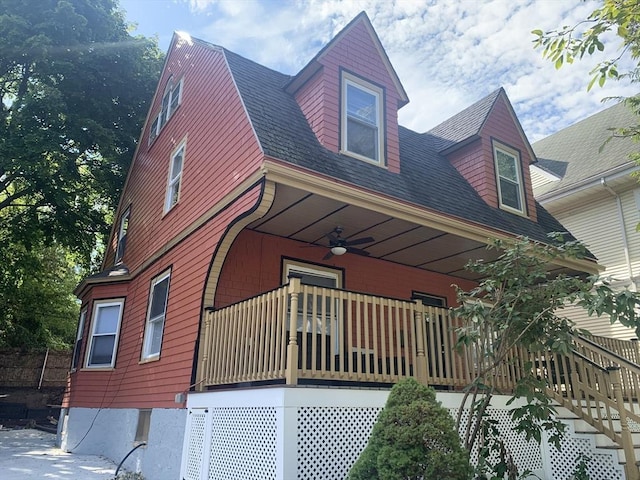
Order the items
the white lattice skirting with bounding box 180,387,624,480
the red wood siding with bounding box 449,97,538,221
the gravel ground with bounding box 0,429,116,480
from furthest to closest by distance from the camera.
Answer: the red wood siding with bounding box 449,97,538,221, the gravel ground with bounding box 0,429,116,480, the white lattice skirting with bounding box 180,387,624,480

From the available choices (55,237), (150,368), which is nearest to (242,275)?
(150,368)

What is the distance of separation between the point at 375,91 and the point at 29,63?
1223cm

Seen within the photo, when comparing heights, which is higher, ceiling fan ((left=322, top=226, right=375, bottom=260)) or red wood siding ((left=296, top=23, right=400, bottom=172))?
red wood siding ((left=296, top=23, right=400, bottom=172))

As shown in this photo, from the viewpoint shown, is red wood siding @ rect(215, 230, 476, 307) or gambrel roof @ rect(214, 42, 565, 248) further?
red wood siding @ rect(215, 230, 476, 307)

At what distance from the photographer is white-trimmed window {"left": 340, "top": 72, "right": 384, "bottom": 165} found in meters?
7.99

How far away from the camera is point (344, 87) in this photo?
26.9 ft

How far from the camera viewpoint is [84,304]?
12.5 m

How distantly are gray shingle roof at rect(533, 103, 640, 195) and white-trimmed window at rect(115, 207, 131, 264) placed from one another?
12476mm

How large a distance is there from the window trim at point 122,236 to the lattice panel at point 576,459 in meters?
10.9

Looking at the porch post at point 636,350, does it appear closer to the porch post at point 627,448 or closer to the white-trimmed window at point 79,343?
the porch post at point 627,448

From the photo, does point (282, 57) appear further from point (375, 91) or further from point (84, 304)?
point (84, 304)

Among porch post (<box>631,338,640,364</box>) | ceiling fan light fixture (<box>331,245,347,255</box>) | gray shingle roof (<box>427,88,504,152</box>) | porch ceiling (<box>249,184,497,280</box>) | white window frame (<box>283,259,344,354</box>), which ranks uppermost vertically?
gray shingle roof (<box>427,88,504,152</box>)

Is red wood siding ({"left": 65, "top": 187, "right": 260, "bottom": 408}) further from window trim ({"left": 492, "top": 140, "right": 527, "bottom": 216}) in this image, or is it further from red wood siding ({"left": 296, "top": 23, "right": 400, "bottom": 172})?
window trim ({"left": 492, "top": 140, "right": 527, "bottom": 216})

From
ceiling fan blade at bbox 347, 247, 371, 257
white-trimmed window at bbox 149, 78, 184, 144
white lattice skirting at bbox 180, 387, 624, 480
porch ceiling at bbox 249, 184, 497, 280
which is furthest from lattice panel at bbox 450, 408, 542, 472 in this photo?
white-trimmed window at bbox 149, 78, 184, 144
